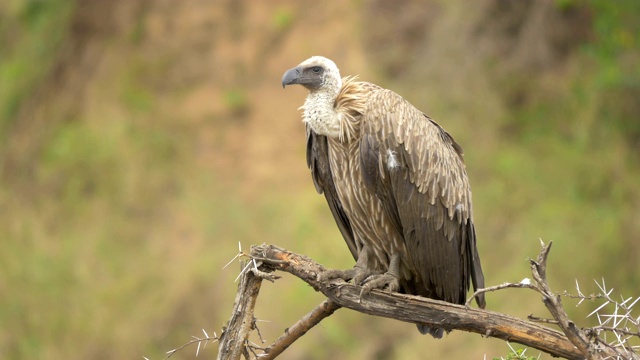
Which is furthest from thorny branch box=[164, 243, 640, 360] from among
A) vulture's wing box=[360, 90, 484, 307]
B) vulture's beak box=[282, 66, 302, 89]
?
vulture's beak box=[282, 66, 302, 89]

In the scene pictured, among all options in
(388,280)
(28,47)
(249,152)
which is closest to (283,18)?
(249,152)

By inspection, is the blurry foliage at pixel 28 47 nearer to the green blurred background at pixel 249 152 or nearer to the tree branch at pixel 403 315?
the green blurred background at pixel 249 152

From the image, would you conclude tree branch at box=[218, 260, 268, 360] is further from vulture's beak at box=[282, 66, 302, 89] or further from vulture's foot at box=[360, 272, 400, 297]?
vulture's beak at box=[282, 66, 302, 89]

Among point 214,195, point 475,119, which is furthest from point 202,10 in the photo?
point 475,119

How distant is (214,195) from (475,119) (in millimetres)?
3367

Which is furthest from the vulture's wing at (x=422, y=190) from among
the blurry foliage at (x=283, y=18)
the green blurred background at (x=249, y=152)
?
the blurry foliage at (x=283, y=18)

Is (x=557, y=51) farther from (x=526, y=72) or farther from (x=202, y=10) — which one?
(x=202, y=10)

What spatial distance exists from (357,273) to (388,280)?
0.19 m

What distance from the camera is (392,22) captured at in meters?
13.2

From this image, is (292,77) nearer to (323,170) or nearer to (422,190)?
(323,170)

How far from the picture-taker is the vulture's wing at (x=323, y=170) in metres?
6.29

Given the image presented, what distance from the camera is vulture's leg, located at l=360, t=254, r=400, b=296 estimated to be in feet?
18.7

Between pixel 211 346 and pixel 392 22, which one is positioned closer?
pixel 211 346

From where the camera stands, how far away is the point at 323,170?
6.34 meters
